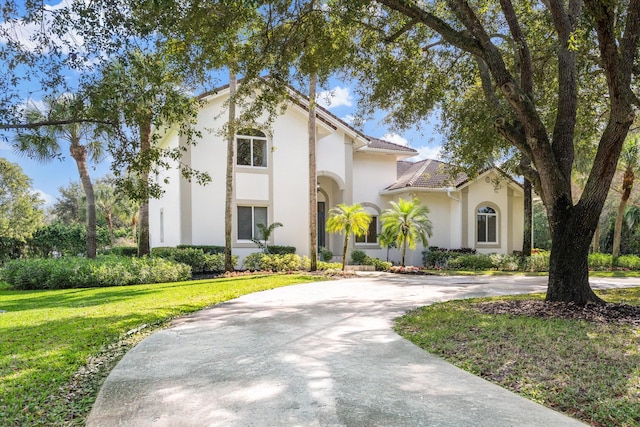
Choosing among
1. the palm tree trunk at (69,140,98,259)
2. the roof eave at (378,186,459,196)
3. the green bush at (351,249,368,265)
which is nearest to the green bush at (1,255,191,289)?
the palm tree trunk at (69,140,98,259)

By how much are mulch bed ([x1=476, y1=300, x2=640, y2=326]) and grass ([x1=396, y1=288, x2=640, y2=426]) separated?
15.4 inches

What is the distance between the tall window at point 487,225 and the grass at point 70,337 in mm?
15209

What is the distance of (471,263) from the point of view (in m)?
21.7

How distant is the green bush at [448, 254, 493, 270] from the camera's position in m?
21.6

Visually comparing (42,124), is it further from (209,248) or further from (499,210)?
(499,210)

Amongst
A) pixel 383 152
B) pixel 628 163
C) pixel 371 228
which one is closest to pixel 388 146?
pixel 383 152

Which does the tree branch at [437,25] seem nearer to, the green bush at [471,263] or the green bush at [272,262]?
the green bush at [272,262]

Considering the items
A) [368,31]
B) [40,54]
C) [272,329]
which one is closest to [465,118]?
[368,31]

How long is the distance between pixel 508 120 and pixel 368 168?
52.5ft

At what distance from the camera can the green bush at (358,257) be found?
21.8 m

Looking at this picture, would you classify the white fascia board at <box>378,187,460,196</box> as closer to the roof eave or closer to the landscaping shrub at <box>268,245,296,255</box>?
the roof eave

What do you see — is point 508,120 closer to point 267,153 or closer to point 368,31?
point 368,31

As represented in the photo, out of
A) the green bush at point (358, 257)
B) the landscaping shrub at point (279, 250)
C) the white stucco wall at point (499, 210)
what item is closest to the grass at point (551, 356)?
the landscaping shrub at point (279, 250)

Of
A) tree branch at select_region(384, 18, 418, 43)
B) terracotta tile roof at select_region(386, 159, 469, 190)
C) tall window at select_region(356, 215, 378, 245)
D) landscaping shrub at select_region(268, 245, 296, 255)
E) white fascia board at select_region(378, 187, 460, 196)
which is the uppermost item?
tree branch at select_region(384, 18, 418, 43)
